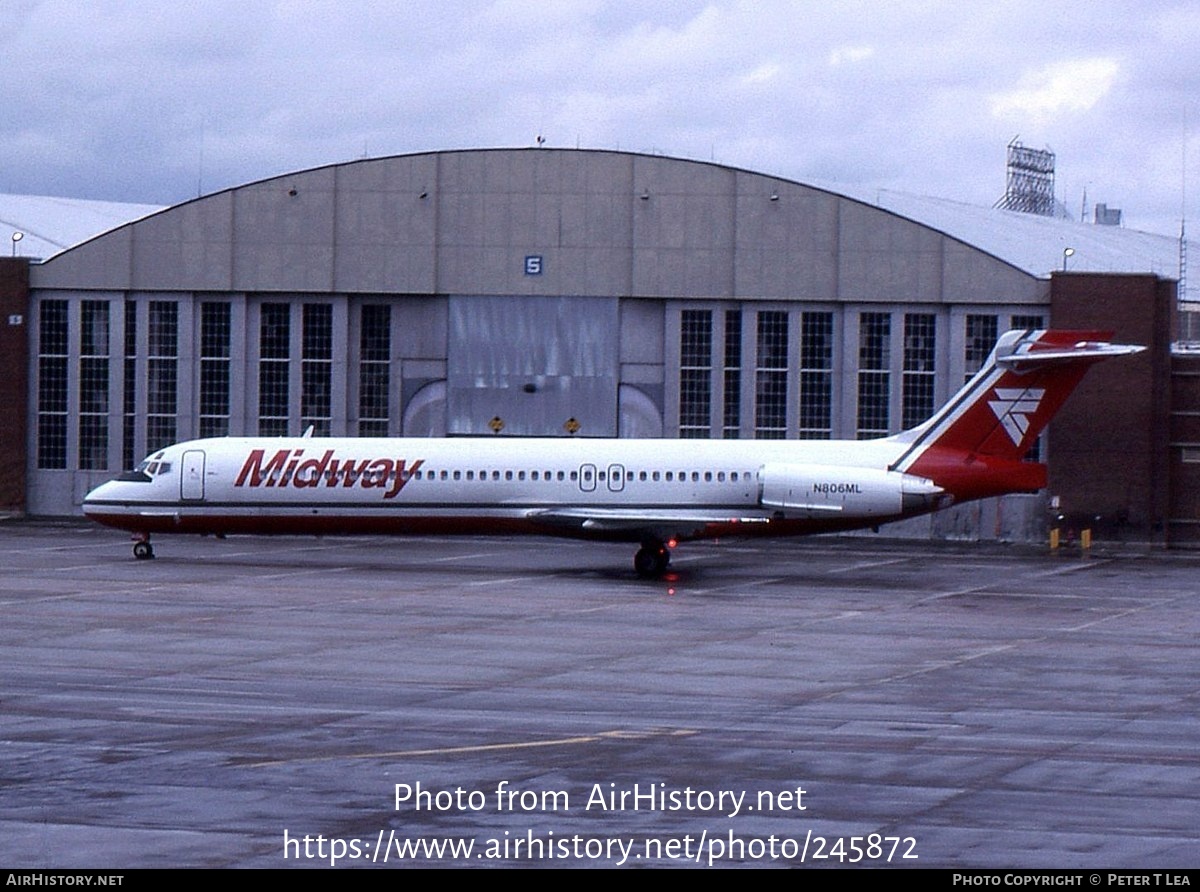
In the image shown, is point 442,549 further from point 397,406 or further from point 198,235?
point 198,235

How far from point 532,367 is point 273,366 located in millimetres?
8585

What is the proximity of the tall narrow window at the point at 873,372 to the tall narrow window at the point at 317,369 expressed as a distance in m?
17.1

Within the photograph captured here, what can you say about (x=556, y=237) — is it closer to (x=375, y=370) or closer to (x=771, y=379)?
(x=375, y=370)

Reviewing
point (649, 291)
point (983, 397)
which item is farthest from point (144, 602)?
point (649, 291)

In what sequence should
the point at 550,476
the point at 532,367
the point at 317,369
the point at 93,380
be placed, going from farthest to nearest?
the point at 93,380
the point at 317,369
the point at 532,367
the point at 550,476

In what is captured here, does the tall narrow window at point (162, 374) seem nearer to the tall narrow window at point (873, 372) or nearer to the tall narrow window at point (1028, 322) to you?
the tall narrow window at point (873, 372)

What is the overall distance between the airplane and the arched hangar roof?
42.2 ft

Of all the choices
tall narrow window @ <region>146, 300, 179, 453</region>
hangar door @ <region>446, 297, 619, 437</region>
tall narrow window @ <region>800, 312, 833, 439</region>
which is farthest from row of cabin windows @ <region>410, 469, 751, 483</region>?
tall narrow window @ <region>146, 300, 179, 453</region>

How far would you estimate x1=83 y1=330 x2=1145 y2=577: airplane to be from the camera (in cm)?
4219

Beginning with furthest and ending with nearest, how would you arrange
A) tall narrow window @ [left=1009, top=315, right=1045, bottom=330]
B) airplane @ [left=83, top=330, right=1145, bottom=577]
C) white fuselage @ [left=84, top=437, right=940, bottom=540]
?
tall narrow window @ [left=1009, top=315, right=1045, bottom=330], white fuselage @ [left=84, top=437, right=940, bottom=540], airplane @ [left=83, top=330, right=1145, bottom=577]

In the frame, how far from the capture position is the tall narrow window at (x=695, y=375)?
2259 inches

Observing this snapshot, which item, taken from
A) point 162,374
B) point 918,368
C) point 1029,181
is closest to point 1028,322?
point 918,368

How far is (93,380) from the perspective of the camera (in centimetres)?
5950

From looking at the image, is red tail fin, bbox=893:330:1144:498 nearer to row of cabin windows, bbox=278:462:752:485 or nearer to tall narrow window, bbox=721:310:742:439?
row of cabin windows, bbox=278:462:752:485
